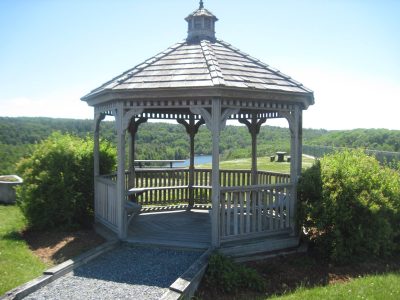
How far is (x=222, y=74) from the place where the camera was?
7.06 meters

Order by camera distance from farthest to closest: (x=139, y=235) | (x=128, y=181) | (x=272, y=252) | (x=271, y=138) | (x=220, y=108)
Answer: (x=271, y=138) → (x=128, y=181) → (x=139, y=235) → (x=272, y=252) → (x=220, y=108)

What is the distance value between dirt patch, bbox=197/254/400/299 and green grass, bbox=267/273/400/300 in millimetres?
252

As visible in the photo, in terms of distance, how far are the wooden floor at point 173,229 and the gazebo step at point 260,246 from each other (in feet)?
1.51

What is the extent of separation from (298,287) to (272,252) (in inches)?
50.8

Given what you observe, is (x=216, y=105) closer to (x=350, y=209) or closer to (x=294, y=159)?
(x=294, y=159)

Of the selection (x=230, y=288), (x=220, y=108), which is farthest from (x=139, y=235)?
(x=220, y=108)

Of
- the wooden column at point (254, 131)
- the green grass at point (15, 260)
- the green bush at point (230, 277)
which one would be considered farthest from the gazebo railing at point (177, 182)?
the green bush at point (230, 277)

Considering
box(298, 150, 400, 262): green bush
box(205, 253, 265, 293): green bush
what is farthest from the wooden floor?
box(298, 150, 400, 262): green bush

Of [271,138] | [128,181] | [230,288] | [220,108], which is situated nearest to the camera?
[230,288]

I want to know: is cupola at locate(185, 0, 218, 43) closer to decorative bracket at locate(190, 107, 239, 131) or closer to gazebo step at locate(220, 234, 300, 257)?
decorative bracket at locate(190, 107, 239, 131)

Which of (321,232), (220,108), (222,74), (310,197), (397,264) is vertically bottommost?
(397,264)

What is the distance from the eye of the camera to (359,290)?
5754mm

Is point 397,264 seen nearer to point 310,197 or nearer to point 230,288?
point 310,197

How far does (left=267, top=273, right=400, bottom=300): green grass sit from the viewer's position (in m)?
5.49
